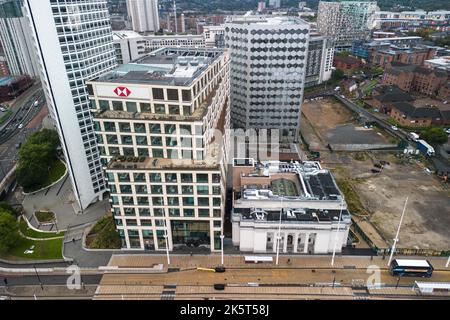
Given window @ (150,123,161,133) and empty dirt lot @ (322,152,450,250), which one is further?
empty dirt lot @ (322,152,450,250)

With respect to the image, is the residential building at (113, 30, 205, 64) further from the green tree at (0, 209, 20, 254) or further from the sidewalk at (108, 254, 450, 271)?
the sidewalk at (108, 254, 450, 271)

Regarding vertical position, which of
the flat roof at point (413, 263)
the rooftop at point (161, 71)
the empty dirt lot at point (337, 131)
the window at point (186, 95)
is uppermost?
the rooftop at point (161, 71)

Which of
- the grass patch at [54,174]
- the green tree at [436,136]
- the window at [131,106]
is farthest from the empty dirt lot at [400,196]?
the grass patch at [54,174]

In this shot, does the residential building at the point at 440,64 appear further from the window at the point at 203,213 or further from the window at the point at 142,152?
the window at the point at 142,152

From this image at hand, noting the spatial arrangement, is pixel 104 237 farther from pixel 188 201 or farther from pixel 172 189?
pixel 188 201

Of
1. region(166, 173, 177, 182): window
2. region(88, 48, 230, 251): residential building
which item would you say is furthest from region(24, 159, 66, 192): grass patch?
region(166, 173, 177, 182): window

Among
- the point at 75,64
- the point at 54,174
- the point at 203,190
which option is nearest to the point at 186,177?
the point at 203,190

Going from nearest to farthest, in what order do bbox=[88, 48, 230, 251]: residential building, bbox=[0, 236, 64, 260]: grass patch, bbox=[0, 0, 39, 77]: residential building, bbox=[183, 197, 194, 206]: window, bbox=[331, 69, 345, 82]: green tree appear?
1. bbox=[88, 48, 230, 251]: residential building
2. bbox=[183, 197, 194, 206]: window
3. bbox=[0, 236, 64, 260]: grass patch
4. bbox=[0, 0, 39, 77]: residential building
5. bbox=[331, 69, 345, 82]: green tree
